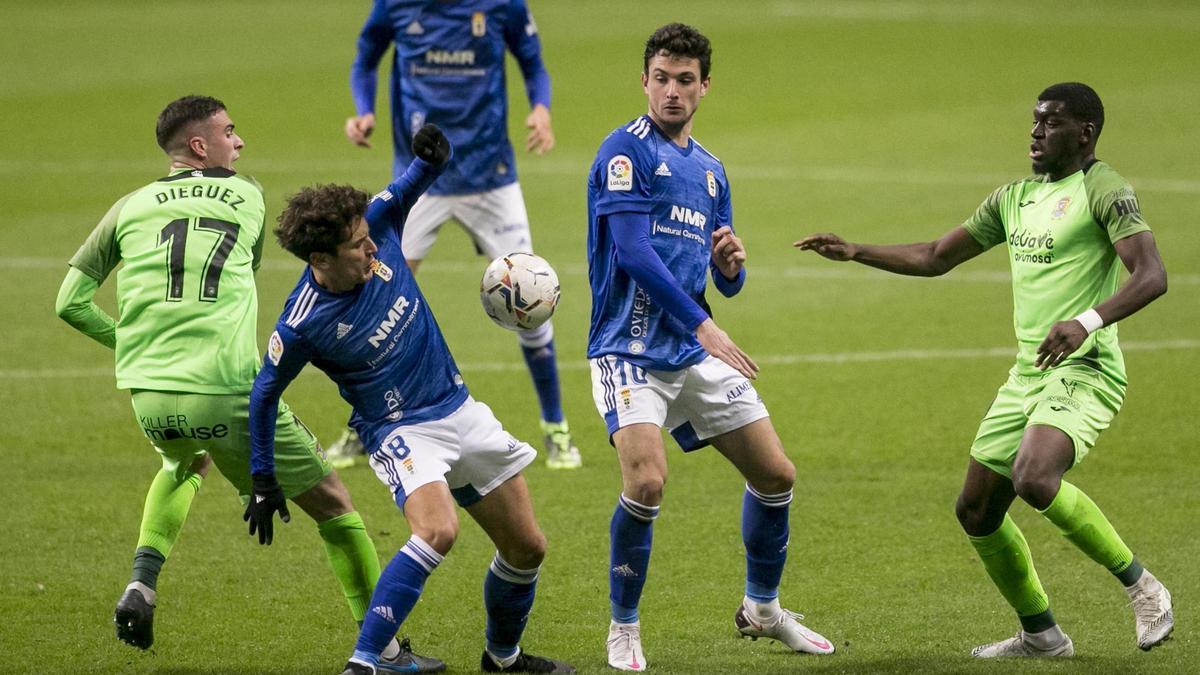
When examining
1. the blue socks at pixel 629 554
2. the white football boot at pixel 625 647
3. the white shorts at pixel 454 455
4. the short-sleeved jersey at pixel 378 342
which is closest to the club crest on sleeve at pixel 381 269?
the short-sleeved jersey at pixel 378 342

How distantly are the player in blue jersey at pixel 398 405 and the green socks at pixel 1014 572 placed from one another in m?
1.74

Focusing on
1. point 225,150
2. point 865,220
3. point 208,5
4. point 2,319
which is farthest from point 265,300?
point 208,5

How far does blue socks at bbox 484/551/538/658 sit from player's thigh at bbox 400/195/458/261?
4136 mm

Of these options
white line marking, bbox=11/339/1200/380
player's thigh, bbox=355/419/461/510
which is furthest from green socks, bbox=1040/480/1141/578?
white line marking, bbox=11/339/1200/380

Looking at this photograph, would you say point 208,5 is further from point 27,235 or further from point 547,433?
point 547,433

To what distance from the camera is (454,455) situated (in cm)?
607

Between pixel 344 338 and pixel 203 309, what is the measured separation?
803mm

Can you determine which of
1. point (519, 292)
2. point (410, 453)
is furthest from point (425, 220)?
point (410, 453)

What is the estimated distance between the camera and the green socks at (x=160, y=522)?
6520mm

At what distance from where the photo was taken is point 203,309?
6418 millimetres

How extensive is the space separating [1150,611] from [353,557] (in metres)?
3.10

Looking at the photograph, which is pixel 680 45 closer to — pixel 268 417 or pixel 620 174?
pixel 620 174

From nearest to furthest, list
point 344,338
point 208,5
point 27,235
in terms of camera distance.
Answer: point 344,338
point 27,235
point 208,5

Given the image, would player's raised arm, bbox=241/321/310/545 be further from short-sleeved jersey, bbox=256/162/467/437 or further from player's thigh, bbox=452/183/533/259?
player's thigh, bbox=452/183/533/259
